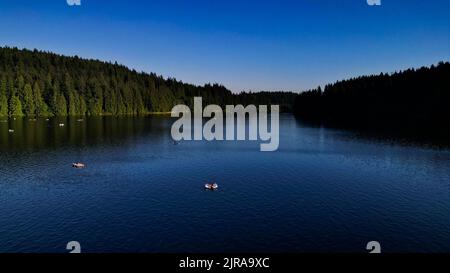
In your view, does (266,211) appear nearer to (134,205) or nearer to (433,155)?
(134,205)

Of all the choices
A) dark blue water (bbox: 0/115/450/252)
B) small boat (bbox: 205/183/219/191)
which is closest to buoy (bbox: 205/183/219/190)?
small boat (bbox: 205/183/219/191)

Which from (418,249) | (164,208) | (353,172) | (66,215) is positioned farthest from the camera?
(353,172)

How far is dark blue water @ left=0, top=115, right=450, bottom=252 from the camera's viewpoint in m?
37.1

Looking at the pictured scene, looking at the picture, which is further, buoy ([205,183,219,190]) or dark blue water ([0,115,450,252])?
buoy ([205,183,219,190])

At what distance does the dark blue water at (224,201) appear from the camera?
37094mm

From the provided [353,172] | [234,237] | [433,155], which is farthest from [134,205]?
[433,155]

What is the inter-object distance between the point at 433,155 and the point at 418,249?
60.4 meters

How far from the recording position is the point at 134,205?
48.4 m

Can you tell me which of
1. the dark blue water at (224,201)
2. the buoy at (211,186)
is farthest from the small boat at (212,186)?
the dark blue water at (224,201)

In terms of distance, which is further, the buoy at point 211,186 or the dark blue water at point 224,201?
the buoy at point 211,186

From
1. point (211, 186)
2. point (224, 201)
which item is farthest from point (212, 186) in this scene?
point (224, 201)

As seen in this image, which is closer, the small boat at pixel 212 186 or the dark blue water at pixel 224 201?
the dark blue water at pixel 224 201

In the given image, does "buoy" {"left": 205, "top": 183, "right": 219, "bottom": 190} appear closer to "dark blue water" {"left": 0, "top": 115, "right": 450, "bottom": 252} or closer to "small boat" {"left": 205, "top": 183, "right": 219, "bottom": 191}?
"small boat" {"left": 205, "top": 183, "right": 219, "bottom": 191}

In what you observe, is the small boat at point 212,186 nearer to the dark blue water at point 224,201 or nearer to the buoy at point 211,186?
the buoy at point 211,186
